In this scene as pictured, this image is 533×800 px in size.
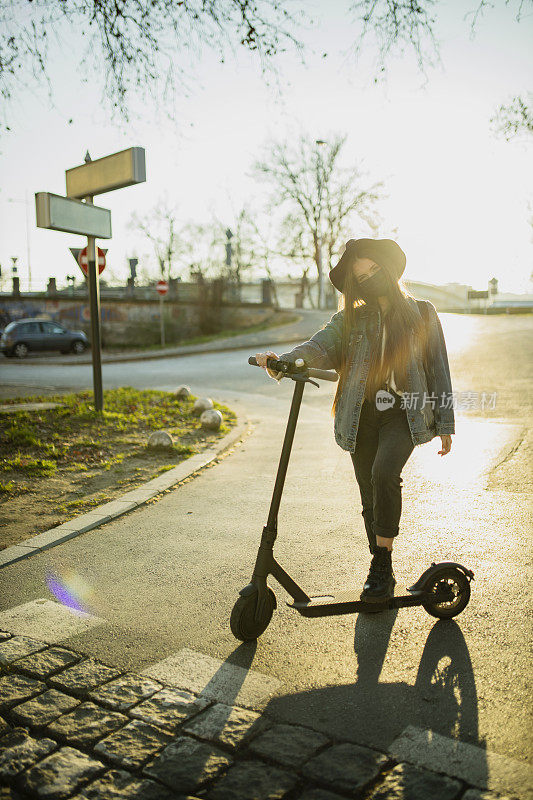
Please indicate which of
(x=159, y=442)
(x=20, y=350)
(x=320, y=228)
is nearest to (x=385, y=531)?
(x=159, y=442)

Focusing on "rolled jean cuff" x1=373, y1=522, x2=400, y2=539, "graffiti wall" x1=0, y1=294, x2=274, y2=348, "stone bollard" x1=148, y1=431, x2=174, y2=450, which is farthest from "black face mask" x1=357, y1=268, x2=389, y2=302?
"graffiti wall" x1=0, y1=294, x2=274, y2=348

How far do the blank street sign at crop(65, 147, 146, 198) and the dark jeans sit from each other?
5991mm

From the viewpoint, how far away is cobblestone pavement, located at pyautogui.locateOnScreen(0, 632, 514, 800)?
7.05 ft

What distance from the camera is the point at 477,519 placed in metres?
4.92

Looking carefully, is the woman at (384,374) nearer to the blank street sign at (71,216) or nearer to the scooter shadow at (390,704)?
the scooter shadow at (390,704)

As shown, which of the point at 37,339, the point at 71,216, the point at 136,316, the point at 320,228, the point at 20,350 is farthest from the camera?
the point at 320,228

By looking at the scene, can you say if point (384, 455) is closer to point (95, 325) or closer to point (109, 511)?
point (109, 511)

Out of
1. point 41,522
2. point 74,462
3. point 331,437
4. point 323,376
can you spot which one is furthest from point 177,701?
point 331,437

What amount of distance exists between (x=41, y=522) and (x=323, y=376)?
309 cm

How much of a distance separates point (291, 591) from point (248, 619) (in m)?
0.23

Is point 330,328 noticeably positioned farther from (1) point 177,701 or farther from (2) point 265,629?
(1) point 177,701

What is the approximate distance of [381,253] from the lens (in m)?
3.26

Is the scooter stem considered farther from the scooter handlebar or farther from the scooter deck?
the scooter deck

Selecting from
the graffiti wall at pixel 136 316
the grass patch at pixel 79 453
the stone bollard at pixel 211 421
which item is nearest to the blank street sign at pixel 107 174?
the grass patch at pixel 79 453
